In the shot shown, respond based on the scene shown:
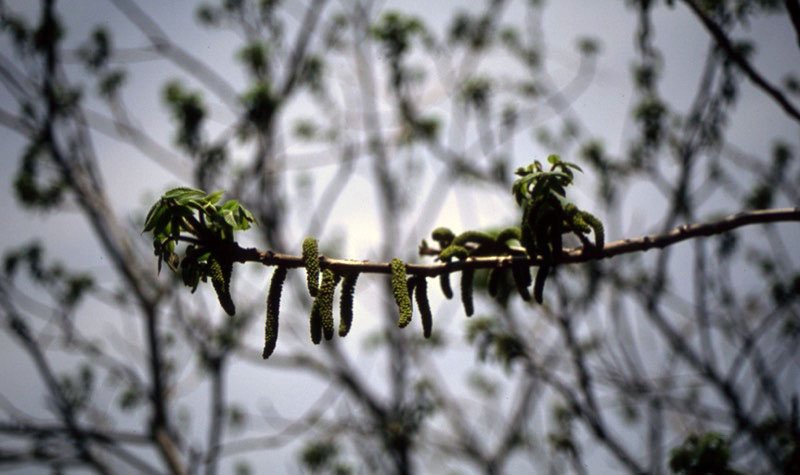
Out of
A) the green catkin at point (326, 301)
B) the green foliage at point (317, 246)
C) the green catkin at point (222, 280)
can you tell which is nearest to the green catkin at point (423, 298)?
the green foliage at point (317, 246)

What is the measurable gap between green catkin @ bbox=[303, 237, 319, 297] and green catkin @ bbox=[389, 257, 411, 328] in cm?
29

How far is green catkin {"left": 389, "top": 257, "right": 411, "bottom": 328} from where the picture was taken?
6.33 ft

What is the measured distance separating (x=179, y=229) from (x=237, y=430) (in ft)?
41.8

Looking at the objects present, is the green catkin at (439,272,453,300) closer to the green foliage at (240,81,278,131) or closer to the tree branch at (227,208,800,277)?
the tree branch at (227,208,800,277)

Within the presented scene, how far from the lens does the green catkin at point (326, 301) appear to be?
1.87 m

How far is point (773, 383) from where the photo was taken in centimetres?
720

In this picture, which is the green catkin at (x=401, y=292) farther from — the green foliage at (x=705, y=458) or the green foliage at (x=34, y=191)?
the green foliage at (x=34, y=191)

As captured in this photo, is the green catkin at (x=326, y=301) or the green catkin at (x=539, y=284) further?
the green catkin at (x=539, y=284)

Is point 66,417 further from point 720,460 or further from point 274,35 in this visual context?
point 720,460

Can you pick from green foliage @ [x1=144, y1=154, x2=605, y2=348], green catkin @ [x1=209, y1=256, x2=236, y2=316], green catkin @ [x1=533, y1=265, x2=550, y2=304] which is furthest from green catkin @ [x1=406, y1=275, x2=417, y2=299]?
green catkin @ [x1=209, y1=256, x2=236, y2=316]

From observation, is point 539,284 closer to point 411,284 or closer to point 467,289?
point 467,289

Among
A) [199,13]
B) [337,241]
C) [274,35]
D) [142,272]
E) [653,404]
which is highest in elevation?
[199,13]

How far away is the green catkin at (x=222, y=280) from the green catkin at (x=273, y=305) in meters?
0.14

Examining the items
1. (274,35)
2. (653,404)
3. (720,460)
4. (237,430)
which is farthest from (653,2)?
(237,430)
